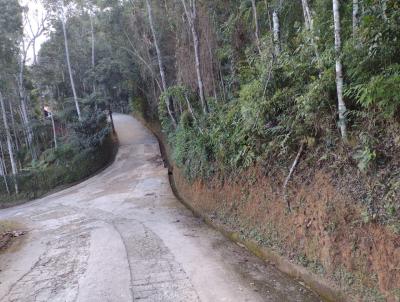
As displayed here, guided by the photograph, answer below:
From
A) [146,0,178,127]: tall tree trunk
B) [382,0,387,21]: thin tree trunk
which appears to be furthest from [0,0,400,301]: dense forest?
[146,0,178,127]: tall tree trunk

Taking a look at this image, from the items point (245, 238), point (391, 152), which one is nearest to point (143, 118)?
point (245, 238)

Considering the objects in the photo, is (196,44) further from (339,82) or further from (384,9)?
(384,9)

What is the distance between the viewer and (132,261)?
6473mm

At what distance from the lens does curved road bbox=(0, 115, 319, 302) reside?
203 inches

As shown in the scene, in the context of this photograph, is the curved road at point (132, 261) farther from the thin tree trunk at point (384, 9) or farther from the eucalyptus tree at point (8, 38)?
the eucalyptus tree at point (8, 38)

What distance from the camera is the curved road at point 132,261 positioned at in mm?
5160

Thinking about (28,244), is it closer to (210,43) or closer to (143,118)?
(210,43)

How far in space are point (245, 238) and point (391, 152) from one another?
3.55m

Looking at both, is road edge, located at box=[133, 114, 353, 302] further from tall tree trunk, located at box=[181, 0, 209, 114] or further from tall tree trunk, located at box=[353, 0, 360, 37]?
tall tree trunk, located at box=[181, 0, 209, 114]

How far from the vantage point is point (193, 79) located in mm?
12516

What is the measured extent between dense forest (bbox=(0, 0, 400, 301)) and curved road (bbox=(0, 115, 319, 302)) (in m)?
1.28

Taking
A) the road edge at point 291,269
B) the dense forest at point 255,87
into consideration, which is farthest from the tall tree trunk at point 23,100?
the road edge at point 291,269

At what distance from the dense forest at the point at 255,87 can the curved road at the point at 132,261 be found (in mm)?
1277

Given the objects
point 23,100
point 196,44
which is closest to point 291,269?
point 196,44
